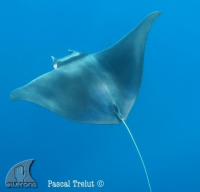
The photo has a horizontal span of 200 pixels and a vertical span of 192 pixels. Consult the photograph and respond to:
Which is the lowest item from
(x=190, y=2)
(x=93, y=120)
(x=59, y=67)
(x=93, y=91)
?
(x=93, y=120)

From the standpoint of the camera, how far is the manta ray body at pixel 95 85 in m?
2.57

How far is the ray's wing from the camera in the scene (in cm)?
292

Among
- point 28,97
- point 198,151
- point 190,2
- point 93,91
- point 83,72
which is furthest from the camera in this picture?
point 190,2

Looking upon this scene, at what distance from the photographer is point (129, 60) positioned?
3.08 metres

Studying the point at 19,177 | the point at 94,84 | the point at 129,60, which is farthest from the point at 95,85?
the point at 19,177

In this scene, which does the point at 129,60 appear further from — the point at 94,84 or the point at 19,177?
the point at 19,177

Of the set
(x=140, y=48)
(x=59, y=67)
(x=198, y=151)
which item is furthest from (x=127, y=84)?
(x=198, y=151)

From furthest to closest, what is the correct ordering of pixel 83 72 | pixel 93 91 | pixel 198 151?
pixel 198 151
pixel 83 72
pixel 93 91

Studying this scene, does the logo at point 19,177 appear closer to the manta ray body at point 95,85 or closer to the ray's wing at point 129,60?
the manta ray body at point 95,85

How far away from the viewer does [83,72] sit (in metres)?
3.01

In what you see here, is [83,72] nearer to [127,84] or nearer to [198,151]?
[127,84]

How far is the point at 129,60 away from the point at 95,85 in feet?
1.91

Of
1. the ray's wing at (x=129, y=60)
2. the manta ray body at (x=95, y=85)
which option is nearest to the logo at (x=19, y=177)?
the manta ray body at (x=95, y=85)

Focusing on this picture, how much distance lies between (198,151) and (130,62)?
3167 millimetres
